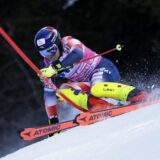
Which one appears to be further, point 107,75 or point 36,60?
point 36,60

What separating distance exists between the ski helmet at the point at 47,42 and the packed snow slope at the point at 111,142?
33.7 inches

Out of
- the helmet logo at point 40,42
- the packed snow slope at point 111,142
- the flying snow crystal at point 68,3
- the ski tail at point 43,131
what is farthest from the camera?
the flying snow crystal at point 68,3

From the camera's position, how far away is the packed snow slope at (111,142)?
5352 mm

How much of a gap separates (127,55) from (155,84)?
2.11 m

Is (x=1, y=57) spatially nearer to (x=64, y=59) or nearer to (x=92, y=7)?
(x=92, y=7)

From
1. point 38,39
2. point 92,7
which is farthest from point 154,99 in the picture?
point 92,7

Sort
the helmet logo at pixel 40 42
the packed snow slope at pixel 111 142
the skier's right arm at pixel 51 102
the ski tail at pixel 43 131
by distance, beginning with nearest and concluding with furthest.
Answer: the packed snow slope at pixel 111 142, the helmet logo at pixel 40 42, the ski tail at pixel 43 131, the skier's right arm at pixel 51 102

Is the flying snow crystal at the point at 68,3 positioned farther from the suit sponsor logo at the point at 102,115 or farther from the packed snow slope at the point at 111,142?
the packed snow slope at the point at 111,142

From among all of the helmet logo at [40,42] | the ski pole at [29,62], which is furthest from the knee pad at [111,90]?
the helmet logo at [40,42]

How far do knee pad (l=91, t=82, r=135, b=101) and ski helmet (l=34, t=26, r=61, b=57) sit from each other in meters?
0.45

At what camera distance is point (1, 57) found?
10.8m

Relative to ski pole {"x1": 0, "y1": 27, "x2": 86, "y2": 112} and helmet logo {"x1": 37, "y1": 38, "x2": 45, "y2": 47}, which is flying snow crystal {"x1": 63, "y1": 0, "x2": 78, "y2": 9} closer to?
ski pole {"x1": 0, "y1": 27, "x2": 86, "y2": 112}

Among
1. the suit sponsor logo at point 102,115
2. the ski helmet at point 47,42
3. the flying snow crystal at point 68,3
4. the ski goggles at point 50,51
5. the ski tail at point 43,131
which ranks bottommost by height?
the ski tail at point 43,131

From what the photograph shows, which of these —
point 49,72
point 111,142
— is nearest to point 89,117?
point 49,72
